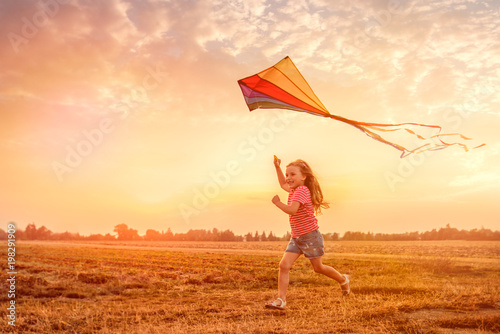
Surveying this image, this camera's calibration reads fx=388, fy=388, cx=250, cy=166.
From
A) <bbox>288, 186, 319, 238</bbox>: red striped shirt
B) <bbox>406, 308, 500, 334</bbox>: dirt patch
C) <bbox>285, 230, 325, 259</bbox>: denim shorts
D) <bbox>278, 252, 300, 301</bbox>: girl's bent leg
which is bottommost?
<bbox>406, 308, 500, 334</bbox>: dirt patch

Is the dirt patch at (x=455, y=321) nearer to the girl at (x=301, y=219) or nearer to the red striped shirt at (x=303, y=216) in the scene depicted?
the girl at (x=301, y=219)

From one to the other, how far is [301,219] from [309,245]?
41 centimetres

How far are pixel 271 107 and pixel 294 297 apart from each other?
3.40 metres

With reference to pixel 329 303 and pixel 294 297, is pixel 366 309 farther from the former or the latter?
pixel 294 297

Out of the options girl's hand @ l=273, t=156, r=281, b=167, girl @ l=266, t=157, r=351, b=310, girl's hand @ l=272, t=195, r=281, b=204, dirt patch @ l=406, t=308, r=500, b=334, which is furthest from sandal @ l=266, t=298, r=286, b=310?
girl's hand @ l=273, t=156, r=281, b=167

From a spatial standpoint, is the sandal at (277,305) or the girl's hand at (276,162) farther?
the girl's hand at (276,162)

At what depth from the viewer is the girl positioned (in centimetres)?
583

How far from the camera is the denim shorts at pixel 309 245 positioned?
5.91m

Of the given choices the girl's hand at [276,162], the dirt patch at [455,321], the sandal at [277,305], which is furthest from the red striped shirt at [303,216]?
the dirt patch at [455,321]

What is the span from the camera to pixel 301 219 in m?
5.98

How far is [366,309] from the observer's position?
18.1 ft

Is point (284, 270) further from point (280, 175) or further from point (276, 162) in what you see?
point (276, 162)

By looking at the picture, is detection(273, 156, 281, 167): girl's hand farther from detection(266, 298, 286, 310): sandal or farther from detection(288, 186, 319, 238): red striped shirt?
detection(266, 298, 286, 310): sandal

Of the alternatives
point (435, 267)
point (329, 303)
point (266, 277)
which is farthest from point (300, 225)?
point (435, 267)
